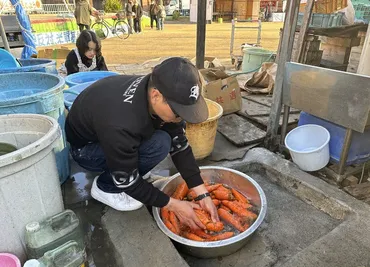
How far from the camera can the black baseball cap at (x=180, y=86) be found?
1.45 metres

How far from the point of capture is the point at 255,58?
22.7 ft

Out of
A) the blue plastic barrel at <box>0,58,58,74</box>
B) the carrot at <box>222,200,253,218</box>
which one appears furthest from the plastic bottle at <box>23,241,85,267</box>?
the blue plastic barrel at <box>0,58,58,74</box>

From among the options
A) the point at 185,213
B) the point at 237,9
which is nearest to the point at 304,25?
the point at 185,213

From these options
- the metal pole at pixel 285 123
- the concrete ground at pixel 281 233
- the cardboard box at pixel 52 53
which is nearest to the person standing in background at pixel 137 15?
the cardboard box at pixel 52 53

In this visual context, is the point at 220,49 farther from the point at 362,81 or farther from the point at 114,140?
the point at 114,140

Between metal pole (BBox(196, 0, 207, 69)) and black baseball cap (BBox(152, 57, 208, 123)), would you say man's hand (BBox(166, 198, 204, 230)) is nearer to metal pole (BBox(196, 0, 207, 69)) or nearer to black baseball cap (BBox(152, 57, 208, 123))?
black baseball cap (BBox(152, 57, 208, 123))

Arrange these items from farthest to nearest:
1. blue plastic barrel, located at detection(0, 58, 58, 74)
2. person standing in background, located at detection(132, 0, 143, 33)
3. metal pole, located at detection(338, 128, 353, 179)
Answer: person standing in background, located at detection(132, 0, 143, 33), blue plastic barrel, located at detection(0, 58, 58, 74), metal pole, located at detection(338, 128, 353, 179)

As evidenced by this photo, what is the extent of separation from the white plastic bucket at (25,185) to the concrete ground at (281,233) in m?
0.47

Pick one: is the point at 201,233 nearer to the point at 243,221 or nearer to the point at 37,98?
the point at 243,221

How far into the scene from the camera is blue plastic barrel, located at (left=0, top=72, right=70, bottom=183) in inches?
84.1

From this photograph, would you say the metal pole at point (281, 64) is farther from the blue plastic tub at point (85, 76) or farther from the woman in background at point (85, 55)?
the woman in background at point (85, 55)

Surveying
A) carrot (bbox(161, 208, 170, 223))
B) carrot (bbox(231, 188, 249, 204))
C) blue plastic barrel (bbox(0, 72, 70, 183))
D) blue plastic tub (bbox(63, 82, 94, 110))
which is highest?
blue plastic barrel (bbox(0, 72, 70, 183))

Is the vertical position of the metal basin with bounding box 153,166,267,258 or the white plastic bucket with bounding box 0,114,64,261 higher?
the white plastic bucket with bounding box 0,114,64,261

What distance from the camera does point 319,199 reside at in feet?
7.81
